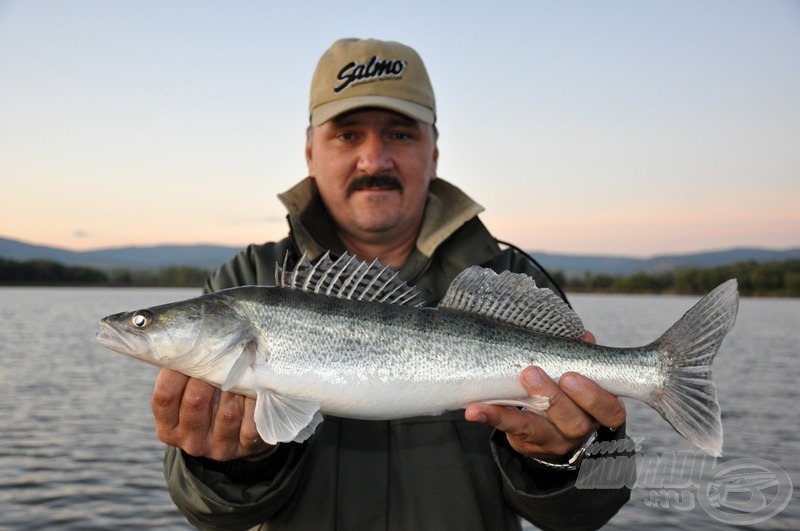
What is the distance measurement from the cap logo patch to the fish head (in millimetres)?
2379

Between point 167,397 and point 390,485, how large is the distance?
1.68 meters

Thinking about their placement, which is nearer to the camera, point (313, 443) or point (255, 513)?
point (255, 513)

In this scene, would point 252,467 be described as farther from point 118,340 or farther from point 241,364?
point 118,340

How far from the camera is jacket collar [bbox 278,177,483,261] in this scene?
17.4 feet

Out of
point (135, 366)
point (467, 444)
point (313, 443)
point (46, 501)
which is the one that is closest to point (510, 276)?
point (467, 444)

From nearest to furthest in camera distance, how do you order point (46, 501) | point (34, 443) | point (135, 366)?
point (46, 501) → point (34, 443) → point (135, 366)

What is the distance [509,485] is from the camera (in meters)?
4.19

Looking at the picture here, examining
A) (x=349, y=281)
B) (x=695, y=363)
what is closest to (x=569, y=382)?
(x=695, y=363)

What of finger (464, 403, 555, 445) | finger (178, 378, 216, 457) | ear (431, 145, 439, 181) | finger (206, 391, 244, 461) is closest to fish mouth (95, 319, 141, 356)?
finger (178, 378, 216, 457)

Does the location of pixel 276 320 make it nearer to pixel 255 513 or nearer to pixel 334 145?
pixel 255 513

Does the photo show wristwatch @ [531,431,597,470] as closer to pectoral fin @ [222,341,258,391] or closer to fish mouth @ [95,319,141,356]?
pectoral fin @ [222,341,258,391]

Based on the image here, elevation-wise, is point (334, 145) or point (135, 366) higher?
point (334, 145)

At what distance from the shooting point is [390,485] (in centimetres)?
444

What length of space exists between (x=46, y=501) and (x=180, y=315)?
8140 millimetres
